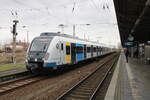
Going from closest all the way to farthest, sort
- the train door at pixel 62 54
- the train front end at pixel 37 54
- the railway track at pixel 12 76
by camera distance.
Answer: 1. the railway track at pixel 12 76
2. the train front end at pixel 37 54
3. the train door at pixel 62 54

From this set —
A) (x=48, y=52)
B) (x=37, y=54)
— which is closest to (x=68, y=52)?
(x=48, y=52)

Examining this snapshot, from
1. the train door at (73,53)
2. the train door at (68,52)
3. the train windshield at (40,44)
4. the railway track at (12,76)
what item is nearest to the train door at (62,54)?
the train door at (68,52)

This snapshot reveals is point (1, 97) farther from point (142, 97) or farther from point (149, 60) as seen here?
point (149, 60)

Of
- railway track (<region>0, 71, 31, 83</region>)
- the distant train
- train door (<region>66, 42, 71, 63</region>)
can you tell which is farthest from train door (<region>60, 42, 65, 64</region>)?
railway track (<region>0, 71, 31, 83</region>)

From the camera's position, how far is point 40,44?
1242cm

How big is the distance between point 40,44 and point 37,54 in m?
0.84

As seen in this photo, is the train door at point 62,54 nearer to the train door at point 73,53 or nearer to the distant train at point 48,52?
the distant train at point 48,52

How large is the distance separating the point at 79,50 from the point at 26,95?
1044cm

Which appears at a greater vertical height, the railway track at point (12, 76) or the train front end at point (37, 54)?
the train front end at point (37, 54)

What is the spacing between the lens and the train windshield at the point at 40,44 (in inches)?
476

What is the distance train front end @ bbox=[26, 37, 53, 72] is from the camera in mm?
11602

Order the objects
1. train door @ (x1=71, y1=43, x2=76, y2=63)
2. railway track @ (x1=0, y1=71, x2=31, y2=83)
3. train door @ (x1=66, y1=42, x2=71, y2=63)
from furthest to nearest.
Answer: train door @ (x1=71, y1=43, x2=76, y2=63)
train door @ (x1=66, y1=42, x2=71, y2=63)
railway track @ (x1=0, y1=71, x2=31, y2=83)

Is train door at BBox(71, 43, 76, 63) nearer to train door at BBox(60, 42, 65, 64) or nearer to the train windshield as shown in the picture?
train door at BBox(60, 42, 65, 64)

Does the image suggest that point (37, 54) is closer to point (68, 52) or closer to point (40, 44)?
point (40, 44)
